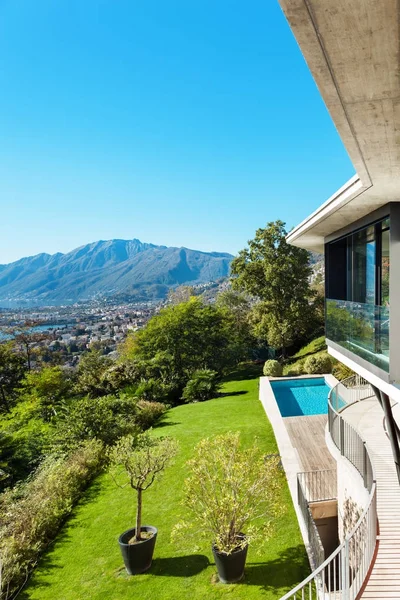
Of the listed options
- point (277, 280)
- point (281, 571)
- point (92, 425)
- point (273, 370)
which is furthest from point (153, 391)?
point (281, 571)

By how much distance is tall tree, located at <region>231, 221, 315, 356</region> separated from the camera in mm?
30750

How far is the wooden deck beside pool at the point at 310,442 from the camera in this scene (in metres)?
12.9

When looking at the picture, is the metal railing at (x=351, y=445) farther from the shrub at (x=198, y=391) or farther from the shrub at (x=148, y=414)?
the shrub at (x=198, y=391)

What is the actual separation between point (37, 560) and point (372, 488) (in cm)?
913

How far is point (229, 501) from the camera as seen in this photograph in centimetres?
833

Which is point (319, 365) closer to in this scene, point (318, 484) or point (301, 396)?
point (301, 396)

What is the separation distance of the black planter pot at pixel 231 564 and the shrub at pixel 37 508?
501 centimetres

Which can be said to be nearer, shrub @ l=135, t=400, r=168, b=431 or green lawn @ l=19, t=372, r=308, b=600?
green lawn @ l=19, t=372, r=308, b=600

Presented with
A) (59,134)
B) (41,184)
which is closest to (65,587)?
(59,134)

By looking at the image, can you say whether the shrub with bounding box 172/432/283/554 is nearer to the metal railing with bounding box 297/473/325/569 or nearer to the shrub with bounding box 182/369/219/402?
the metal railing with bounding box 297/473/325/569

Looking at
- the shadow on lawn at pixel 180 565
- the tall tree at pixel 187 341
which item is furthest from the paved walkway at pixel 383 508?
the tall tree at pixel 187 341

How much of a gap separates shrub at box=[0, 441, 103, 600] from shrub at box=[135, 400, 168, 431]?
5.08 m

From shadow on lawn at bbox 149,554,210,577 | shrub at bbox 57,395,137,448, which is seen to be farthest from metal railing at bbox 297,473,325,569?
shrub at bbox 57,395,137,448

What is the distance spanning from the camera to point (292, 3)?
237 centimetres
